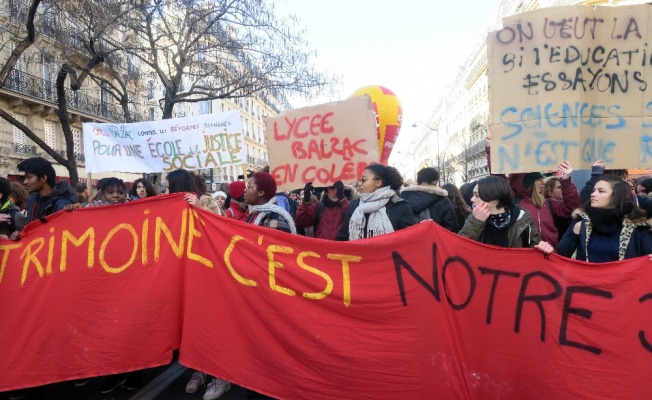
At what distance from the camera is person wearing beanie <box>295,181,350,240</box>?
528 centimetres

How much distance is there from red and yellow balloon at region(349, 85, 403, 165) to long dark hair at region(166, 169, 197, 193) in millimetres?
7649

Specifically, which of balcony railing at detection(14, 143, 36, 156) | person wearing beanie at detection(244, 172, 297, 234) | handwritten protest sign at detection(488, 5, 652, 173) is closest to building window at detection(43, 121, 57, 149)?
balcony railing at detection(14, 143, 36, 156)

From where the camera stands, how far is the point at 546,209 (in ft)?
14.0

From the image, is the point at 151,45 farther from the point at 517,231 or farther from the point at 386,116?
the point at 517,231

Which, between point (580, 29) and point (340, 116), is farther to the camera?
point (340, 116)

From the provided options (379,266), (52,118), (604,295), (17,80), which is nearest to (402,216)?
(379,266)

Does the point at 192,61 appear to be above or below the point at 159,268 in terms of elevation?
above

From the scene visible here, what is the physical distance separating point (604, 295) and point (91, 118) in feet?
91.2

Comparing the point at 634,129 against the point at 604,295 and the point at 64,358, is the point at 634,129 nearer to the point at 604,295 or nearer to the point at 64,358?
the point at 604,295

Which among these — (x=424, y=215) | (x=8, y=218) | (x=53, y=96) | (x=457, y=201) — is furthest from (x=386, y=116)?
(x=53, y=96)

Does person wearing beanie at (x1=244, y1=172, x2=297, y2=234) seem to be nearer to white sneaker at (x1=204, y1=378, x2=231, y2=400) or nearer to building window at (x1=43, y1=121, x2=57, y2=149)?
white sneaker at (x1=204, y1=378, x2=231, y2=400)

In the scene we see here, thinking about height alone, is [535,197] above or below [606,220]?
above

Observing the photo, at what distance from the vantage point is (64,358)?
11.0 feet

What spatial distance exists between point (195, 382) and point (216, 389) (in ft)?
0.92
